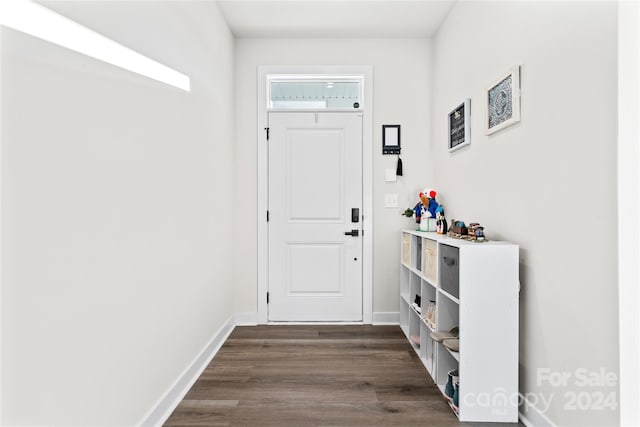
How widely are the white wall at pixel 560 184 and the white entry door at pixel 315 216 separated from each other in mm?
1366

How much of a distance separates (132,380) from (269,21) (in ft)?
9.30

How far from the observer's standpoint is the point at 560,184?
1.58 m

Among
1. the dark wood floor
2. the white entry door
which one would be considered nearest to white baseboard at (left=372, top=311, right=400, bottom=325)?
the white entry door

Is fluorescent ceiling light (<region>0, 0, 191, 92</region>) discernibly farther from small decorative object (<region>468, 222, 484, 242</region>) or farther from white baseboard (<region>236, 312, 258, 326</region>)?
white baseboard (<region>236, 312, 258, 326</region>)

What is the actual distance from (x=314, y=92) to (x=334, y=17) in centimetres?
68

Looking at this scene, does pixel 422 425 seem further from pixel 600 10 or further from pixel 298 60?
pixel 298 60

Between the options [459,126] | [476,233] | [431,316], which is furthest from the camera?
[459,126]

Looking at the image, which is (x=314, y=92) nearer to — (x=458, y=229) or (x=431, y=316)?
(x=458, y=229)

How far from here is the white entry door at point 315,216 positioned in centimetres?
342

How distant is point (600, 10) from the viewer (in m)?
1.37

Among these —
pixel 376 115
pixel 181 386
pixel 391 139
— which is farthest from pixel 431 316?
pixel 376 115

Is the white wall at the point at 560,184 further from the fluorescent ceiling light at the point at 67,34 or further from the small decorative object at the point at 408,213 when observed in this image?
the fluorescent ceiling light at the point at 67,34
